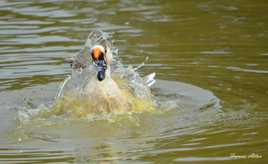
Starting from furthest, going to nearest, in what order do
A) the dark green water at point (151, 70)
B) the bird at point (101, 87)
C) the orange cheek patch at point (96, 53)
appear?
the bird at point (101, 87) < the orange cheek patch at point (96, 53) < the dark green water at point (151, 70)

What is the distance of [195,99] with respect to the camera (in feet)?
32.9

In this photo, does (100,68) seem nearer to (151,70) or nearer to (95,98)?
(95,98)

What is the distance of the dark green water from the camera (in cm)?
795

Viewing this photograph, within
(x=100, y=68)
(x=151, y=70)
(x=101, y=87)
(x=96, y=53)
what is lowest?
(x=151, y=70)

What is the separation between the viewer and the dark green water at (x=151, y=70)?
Answer: 7949 mm

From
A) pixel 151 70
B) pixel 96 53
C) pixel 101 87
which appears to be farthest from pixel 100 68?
pixel 151 70

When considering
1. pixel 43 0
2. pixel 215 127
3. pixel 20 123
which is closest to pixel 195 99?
pixel 215 127

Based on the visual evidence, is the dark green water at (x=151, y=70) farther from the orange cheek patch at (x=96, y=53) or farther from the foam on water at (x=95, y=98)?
the orange cheek patch at (x=96, y=53)

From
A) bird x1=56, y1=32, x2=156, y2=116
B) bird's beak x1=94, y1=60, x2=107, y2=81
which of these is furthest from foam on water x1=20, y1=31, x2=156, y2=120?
bird's beak x1=94, y1=60, x2=107, y2=81

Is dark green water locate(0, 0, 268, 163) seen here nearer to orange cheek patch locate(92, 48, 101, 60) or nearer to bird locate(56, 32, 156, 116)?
bird locate(56, 32, 156, 116)

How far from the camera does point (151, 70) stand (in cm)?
1145

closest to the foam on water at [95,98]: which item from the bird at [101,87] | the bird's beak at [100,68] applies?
the bird at [101,87]

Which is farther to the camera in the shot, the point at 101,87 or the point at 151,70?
the point at 151,70

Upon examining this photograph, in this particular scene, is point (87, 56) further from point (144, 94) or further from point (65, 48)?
point (65, 48)
